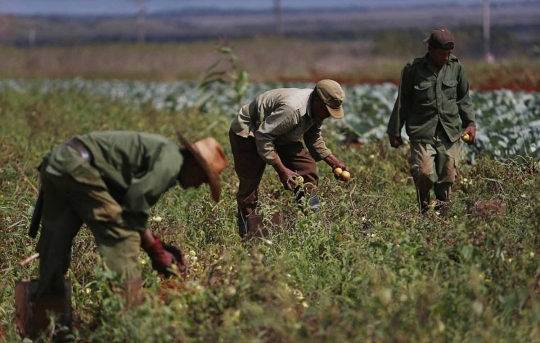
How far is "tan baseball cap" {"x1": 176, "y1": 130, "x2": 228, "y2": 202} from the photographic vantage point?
5145 millimetres

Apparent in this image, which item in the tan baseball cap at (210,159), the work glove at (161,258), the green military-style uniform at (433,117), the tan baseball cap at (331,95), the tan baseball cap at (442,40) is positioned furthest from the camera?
the green military-style uniform at (433,117)

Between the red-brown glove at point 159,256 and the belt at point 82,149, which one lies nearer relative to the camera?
the belt at point 82,149

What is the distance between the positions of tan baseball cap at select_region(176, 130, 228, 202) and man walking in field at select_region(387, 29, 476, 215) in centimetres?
272

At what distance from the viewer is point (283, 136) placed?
7199mm

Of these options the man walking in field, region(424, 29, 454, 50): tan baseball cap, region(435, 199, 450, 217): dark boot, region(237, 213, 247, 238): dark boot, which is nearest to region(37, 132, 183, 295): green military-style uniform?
region(237, 213, 247, 238): dark boot

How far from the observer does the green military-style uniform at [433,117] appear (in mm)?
7562

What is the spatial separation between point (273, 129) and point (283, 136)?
1.05 ft

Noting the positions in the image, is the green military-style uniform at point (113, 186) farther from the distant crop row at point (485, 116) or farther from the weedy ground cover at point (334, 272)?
the distant crop row at point (485, 116)

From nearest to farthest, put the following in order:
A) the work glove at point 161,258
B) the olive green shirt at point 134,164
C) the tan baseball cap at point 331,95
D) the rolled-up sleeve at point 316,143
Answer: the olive green shirt at point 134,164, the work glove at point 161,258, the tan baseball cap at point 331,95, the rolled-up sleeve at point 316,143

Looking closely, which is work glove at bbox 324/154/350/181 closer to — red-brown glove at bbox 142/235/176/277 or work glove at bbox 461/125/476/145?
work glove at bbox 461/125/476/145

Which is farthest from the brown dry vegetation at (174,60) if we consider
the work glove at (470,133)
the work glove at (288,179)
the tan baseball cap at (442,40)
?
the work glove at (288,179)

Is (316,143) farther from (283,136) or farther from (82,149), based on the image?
(82,149)

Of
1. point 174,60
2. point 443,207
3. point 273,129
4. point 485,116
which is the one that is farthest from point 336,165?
point 174,60

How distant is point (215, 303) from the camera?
5000mm
